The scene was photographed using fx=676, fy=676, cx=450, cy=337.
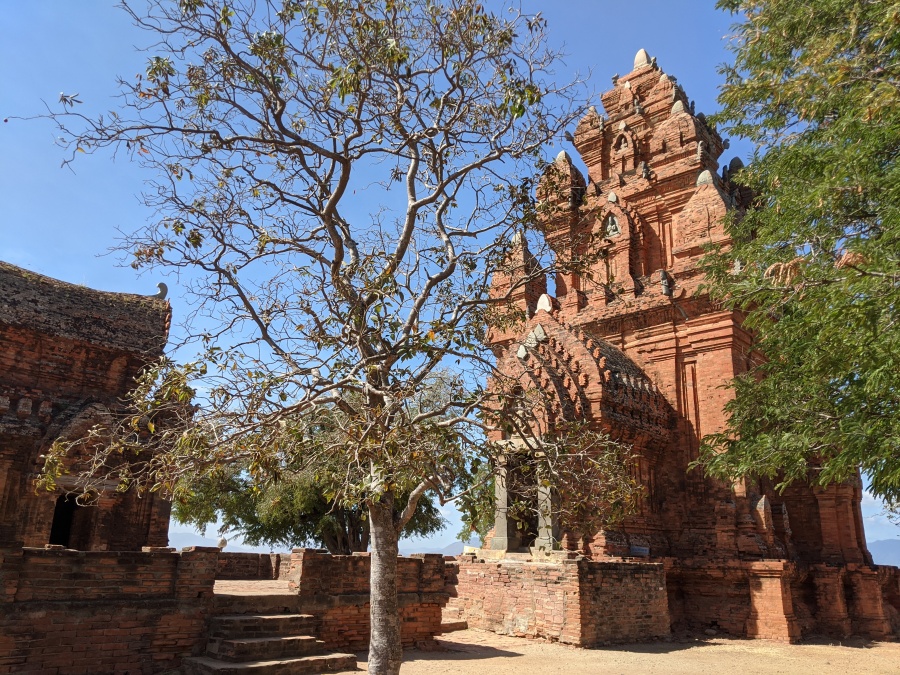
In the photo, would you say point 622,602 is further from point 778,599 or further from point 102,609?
point 102,609

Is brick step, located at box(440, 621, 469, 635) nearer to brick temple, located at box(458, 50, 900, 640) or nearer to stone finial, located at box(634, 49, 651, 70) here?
brick temple, located at box(458, 50, 900, 640)

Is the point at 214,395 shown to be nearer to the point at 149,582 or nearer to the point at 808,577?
the point at 149,582

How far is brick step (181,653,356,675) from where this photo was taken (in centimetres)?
823

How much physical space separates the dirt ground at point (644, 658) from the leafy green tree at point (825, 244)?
3.07m

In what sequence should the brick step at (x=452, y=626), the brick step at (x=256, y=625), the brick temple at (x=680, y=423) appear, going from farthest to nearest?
the brick temple at (x=680, y=423)
the brick step at (x=452, y=626)
the brick step at (x=256, y=625)

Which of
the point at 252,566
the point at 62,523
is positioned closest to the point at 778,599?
the point at 252,566

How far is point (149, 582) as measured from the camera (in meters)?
9.02

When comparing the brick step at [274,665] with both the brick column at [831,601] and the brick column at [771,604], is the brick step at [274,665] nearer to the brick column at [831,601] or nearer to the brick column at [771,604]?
the brick column at [771,604]

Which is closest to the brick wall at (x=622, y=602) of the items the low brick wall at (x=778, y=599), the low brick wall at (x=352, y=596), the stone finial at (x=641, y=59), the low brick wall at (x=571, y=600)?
the low brick wall at (x=571, y=600)

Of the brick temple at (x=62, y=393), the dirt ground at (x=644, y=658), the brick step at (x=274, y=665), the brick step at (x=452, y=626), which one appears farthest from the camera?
the brick temple at (x=62, y=393)

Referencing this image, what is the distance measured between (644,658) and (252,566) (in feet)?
28.5

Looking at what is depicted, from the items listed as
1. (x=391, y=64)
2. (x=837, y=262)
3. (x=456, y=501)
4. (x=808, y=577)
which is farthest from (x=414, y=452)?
(x=808, y=577)

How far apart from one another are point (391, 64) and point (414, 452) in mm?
4511

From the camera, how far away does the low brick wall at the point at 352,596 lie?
405 inches
